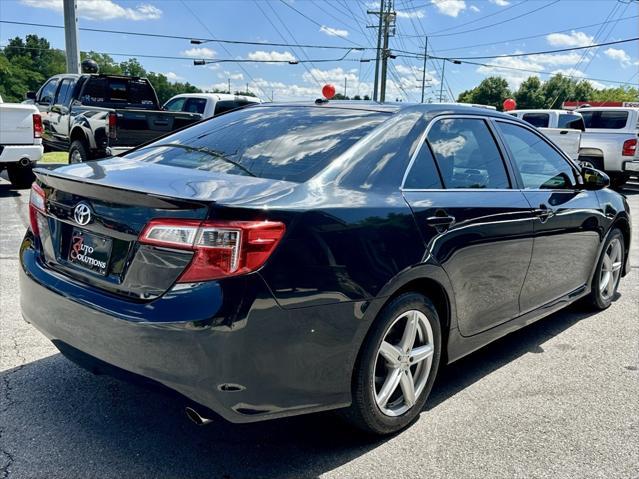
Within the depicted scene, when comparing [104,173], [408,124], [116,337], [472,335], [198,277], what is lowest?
[472,335]

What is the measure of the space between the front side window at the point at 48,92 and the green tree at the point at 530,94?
96232 mm

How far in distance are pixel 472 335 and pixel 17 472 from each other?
2.41 meters

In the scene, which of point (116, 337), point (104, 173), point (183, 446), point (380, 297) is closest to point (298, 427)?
point (183, 446)

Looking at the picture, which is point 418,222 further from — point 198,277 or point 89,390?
point 89,390

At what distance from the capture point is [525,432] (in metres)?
3.06

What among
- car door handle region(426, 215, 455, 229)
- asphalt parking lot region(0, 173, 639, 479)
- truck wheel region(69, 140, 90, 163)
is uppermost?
car door handle region(426, 215, 455, 229)

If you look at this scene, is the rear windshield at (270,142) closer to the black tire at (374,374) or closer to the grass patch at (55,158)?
the black tire at (374,374)

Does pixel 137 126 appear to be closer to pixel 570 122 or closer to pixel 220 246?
pixel 220 246

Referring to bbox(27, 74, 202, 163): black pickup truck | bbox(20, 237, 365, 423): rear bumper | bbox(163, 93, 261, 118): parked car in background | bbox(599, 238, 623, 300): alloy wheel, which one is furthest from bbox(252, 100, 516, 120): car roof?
bbox(163, 93, 261, 118): parked car in background

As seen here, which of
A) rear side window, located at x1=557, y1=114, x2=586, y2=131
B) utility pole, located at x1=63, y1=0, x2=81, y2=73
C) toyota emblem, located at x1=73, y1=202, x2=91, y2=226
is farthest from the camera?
utility pole, located at x1=63, y1=0, x2=81, y2=73

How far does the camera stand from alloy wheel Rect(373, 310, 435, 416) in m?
2.87

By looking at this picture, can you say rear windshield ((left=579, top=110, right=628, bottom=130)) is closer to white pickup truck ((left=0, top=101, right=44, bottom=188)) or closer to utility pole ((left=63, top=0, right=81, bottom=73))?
white pickup truck ((left=0, top=101, right=44, bottom=188))

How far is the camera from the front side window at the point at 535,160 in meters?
3.89

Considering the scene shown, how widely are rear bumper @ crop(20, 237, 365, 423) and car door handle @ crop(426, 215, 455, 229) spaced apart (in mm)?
701
